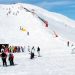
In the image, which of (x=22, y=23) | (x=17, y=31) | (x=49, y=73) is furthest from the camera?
(x=22, y=23)

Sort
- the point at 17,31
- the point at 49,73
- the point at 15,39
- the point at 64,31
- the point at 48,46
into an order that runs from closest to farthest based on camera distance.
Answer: the point at 49,73 < the point at 48,46 < the point at 15,39 < the point at 17,31 < the point at 64,31

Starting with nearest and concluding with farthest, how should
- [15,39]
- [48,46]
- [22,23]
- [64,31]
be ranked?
1. [48,46]
2. [15,39]
3. [22,23]
4. [64,31]

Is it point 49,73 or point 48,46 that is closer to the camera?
point 49,73

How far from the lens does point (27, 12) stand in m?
107

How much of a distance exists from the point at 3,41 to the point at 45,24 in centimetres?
2359

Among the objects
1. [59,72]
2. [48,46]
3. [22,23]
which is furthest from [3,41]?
[59,72]

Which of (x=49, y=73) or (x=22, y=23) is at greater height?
(x=22, y=23)

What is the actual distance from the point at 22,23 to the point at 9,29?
8041mm

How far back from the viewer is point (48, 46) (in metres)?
71.6

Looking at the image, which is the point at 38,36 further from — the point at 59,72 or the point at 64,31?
the point at 59,72

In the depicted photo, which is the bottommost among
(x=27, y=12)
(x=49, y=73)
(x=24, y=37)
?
(x=49, y=73)

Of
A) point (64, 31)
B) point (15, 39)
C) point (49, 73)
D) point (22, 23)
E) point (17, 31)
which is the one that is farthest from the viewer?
point (64, 31)

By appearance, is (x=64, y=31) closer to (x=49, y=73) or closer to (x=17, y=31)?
(x=17, y=31)

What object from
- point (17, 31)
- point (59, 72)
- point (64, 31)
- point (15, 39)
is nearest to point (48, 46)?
point (15, 39)
